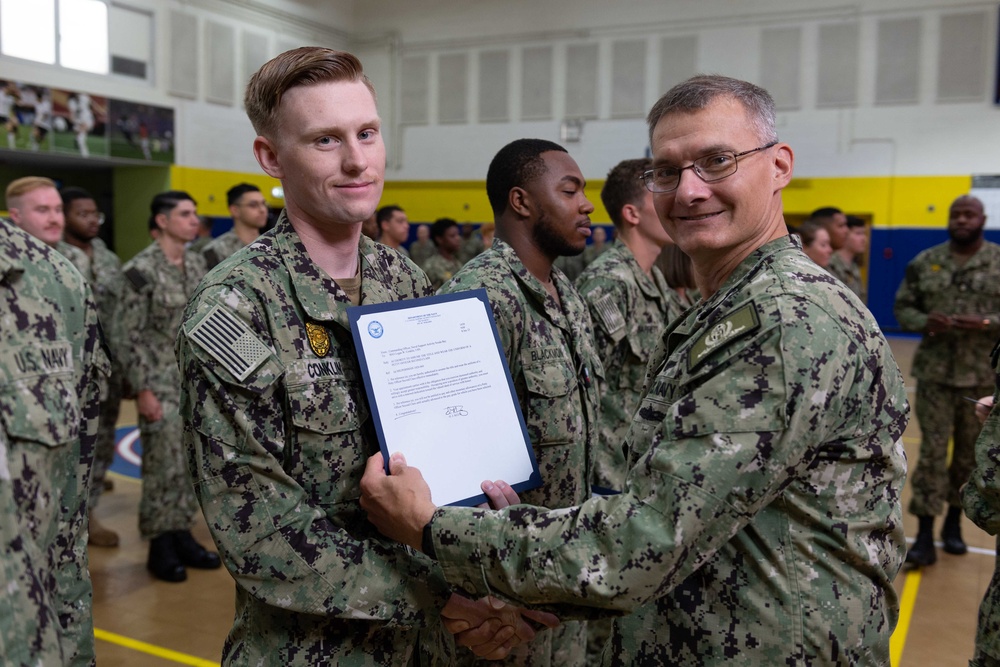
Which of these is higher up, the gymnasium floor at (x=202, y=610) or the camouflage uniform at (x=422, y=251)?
the camouflage uniform at (x=422, y=251)

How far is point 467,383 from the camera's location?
5.90 feet

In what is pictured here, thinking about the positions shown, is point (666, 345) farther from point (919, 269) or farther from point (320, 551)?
point (919, 269)

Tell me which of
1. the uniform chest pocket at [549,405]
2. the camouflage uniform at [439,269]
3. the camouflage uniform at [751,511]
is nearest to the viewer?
the camouflage uniform at [751,511]

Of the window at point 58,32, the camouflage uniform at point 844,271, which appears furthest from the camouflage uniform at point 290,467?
the window at point 58,32

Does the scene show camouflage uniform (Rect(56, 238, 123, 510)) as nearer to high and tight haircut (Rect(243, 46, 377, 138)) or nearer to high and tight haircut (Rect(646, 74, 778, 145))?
high and tight haircut (Rect(243, 46, 377, 138))

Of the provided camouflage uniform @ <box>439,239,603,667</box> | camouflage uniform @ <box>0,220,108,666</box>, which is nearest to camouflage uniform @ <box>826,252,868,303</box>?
camouflage uniform @ <box>439,239,603,667</box>

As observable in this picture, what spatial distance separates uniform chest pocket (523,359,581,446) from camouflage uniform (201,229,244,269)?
4.12 meters

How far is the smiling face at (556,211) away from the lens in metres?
2.86

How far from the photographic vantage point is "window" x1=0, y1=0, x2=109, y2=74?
12383mm

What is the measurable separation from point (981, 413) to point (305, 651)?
90.3 inches

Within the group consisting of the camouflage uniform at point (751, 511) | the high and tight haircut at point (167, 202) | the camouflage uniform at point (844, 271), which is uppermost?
the high and tight haircut at point (167, 202)

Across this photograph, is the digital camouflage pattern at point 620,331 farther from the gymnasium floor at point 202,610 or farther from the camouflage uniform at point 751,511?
the camouflage uniform at point 751,511

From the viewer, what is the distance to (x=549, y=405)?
251 centimetres

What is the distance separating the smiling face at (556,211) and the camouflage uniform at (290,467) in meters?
1.24
